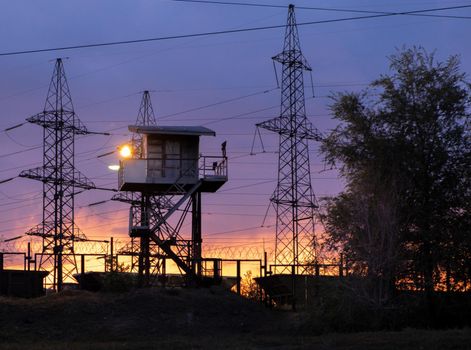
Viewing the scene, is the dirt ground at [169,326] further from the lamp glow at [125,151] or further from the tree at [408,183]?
the lamp glow at [125,151]

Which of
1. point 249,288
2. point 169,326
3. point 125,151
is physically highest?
point 125,151

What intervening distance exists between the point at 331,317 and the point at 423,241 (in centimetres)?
558

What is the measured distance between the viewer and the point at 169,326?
29.4m

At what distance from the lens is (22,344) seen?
81.8 feet

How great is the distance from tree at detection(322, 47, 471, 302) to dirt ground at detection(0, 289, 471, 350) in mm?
4359

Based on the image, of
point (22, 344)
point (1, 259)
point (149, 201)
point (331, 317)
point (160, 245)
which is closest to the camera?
point (22, 344)

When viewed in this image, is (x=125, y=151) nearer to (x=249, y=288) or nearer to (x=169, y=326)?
(x=249, y=288)

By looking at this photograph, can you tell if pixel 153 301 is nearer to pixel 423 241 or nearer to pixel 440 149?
pixel 423 241

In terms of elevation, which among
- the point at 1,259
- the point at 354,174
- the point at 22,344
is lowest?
the point at 22,344

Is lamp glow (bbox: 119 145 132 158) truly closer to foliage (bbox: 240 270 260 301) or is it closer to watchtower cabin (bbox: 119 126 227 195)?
watchtower cabin (bbox: 119 126 227 195)

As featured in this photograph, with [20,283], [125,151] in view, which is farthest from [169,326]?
[125,151]

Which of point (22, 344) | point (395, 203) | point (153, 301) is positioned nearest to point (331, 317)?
point (395, 203)

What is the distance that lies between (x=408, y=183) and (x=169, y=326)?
37.9ft

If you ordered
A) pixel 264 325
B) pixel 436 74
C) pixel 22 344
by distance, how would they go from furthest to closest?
pixel 436 74, pixel 264 325, pixel 22 344
